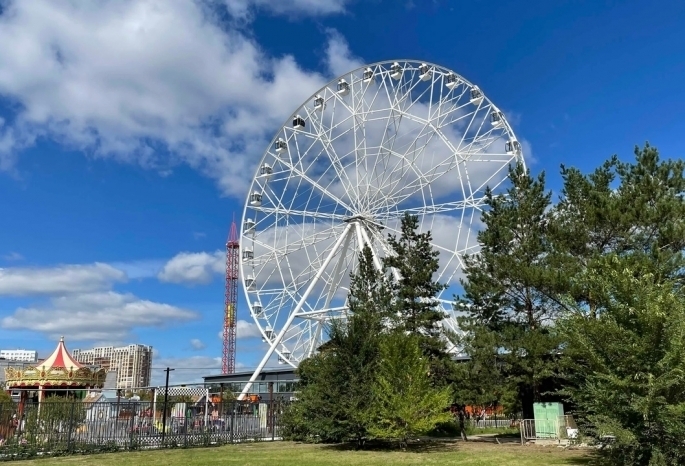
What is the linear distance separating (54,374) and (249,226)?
16.6 m

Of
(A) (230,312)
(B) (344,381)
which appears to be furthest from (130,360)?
(B) (344,381)

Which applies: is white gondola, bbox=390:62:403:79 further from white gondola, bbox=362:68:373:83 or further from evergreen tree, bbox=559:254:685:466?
evergreen tree, bbox=559:254:685:466

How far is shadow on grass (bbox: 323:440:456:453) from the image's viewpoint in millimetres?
23984

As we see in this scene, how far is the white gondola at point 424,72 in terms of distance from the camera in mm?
36938

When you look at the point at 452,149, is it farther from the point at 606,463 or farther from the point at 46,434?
the point at 46,434

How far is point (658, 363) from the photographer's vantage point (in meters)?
14.7

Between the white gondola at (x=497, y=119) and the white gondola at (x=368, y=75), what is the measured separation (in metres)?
7.83

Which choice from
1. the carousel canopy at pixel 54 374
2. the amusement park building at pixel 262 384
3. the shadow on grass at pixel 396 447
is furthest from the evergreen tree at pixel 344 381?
the amusement park building at pixel 262 384

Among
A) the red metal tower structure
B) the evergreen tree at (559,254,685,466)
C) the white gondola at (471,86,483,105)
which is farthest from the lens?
the red metal tower structure

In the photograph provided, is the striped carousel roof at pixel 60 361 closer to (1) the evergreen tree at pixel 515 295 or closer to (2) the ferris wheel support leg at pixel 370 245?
(2) the ferris wheel support leg at pixel 370 245

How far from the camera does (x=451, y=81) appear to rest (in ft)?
122

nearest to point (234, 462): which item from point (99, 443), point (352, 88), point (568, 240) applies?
point (99, 443)

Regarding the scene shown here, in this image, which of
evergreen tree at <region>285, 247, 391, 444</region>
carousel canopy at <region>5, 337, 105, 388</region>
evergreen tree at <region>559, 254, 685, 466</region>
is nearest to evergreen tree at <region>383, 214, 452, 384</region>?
evergreen tree at <region>285, 247, 391, 444</region>

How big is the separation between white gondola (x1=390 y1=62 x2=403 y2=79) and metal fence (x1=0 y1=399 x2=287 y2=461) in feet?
67.2
